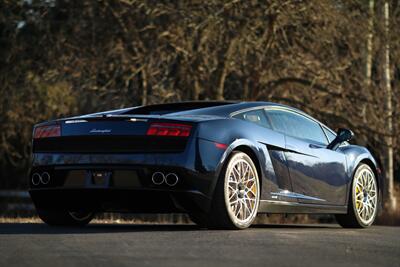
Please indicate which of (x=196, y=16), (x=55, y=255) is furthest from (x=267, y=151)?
(x=196, y=16)

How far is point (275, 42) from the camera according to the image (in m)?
18.7

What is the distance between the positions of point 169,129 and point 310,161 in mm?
1959

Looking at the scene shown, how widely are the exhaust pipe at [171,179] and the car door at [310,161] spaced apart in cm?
148

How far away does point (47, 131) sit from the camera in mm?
8352

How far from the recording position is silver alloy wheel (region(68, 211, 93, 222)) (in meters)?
8.98

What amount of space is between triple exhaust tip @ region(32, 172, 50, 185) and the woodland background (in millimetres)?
9729

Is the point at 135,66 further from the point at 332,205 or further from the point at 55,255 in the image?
the point at 55,255

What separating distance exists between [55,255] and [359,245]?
2.34 meters

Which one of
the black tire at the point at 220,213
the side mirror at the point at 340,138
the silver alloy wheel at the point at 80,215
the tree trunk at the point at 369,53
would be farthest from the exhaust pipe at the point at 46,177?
the tree trunk at the point at 369,53

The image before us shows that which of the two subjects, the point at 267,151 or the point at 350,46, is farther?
the point at 350,46

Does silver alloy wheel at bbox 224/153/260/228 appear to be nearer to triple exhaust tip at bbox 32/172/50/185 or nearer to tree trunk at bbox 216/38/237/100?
triple exhaust tip at bbox 32/172/50/185

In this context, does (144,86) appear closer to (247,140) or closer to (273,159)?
(273,159)

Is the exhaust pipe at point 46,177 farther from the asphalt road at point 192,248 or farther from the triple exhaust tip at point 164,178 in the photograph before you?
the triple exhaust tip at point 164,178

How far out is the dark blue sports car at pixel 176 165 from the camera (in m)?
7.78
